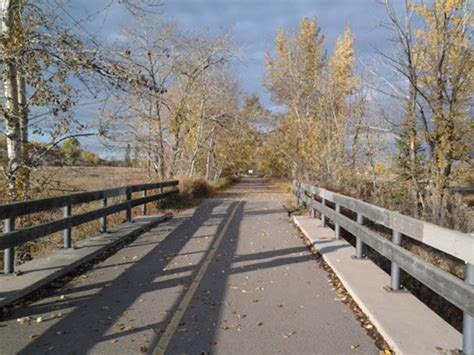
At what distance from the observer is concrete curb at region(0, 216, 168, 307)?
21.5ft

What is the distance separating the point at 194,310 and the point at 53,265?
3.30 m

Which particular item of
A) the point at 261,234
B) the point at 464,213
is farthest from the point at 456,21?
the point at 261,234

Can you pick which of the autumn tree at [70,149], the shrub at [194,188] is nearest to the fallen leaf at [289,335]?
the autumn tree at [70,149]

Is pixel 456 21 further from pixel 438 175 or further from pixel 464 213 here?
pixel 464 213

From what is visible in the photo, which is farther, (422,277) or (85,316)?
(85,316)

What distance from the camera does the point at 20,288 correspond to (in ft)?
21.6

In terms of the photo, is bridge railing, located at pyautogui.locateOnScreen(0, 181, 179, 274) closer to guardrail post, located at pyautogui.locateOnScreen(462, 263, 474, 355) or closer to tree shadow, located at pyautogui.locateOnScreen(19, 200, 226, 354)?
tree shadow, located at pyautogui.locateOnScreen(19, 200, 226, 354)

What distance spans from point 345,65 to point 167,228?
1297 centimetres

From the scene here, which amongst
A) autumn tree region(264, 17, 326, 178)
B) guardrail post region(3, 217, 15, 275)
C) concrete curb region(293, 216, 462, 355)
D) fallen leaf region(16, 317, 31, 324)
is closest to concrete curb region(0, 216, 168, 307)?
guardrail post region(3, 217, 15, 275)

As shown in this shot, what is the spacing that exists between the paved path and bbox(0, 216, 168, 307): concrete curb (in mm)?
306

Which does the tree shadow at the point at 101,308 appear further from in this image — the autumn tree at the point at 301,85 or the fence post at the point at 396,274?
the autumn tree at the point at 301,85

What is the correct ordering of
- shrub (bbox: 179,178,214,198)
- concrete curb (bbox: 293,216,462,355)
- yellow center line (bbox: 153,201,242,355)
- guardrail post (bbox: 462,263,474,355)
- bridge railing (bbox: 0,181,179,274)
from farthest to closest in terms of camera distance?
shrub (bbox: 179,178,214,198), bridge railing (bbox: 0,181,179,274), yellow center line (bbox: 153,201,242,355), concrete curb (bbox: 293,216,462,355), guardrail post (bbox: 462,263,474,355)

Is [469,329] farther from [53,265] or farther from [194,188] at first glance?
[194,188]

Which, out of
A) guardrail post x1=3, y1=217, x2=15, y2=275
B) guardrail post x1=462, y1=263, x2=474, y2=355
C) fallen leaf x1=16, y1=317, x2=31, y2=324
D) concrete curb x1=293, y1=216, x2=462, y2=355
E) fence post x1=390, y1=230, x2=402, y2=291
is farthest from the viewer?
guardrail post x1=3, y1=217, x2=15, y2=275
